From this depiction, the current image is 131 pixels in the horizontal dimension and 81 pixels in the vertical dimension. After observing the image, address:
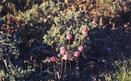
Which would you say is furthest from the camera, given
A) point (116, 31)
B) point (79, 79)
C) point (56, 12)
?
point (116, 31)

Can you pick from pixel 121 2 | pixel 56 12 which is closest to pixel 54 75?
pixel 56 12

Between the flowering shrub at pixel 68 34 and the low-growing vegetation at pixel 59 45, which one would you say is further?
the flowering shrub at pixel 68 34

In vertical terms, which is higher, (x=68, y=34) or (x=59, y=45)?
(x=68, y=34)

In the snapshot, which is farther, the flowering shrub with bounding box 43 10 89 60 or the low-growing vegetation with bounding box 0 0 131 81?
the flowering shrub with bounding box 43 10 89 60

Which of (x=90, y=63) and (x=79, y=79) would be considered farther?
(x=90, y=63)

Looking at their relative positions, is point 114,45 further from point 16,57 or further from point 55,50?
point 16,57

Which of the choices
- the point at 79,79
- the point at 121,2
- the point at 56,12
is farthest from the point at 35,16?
the point at 121,2

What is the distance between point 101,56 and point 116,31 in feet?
2.73

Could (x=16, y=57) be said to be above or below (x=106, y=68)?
above

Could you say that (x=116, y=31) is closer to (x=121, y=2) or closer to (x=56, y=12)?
(x=121, y=2)

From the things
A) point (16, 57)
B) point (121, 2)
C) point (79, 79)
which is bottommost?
point (79, 79)

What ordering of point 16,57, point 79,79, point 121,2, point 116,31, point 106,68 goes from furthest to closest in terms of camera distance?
point 121,2
point 116,31
point 106,68
point 79,79
point 16,57

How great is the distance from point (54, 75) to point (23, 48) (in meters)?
0.75

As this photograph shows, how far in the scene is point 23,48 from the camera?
12.7 ft
